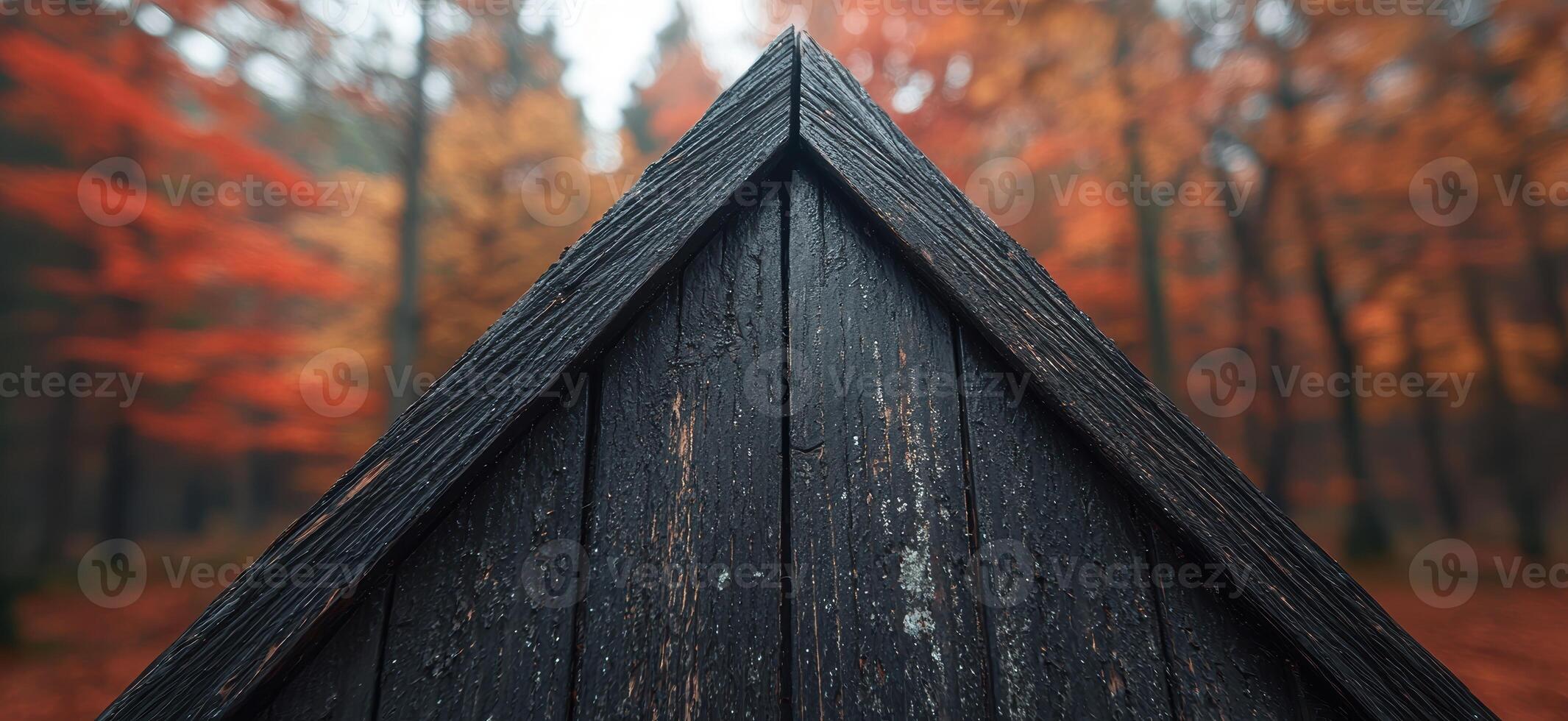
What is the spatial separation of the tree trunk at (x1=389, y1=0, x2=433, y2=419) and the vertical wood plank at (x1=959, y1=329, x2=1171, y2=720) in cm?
891

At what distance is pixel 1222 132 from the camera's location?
357 inches

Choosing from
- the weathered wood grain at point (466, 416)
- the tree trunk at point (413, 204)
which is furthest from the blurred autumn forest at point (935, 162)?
the weathered wood grain at point (466, 416)

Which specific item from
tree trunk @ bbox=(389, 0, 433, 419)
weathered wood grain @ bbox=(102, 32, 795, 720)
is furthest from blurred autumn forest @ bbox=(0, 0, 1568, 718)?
weathered wood grain @ bbox=(102, 32, 795, 720)

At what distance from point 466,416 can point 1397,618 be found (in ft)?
42.7

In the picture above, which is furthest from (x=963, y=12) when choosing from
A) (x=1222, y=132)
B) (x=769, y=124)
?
(x=769, y=124)

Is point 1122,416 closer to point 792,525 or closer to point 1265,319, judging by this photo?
point 792,525

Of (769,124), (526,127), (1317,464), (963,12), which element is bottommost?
(769,124)

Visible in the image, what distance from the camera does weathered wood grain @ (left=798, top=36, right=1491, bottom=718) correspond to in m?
0.68

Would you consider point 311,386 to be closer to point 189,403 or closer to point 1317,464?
point 189,403

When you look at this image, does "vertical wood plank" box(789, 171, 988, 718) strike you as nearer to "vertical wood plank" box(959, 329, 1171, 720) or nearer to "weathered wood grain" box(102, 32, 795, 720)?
"vertical wood plank" box(959, 329, 1171, 720)

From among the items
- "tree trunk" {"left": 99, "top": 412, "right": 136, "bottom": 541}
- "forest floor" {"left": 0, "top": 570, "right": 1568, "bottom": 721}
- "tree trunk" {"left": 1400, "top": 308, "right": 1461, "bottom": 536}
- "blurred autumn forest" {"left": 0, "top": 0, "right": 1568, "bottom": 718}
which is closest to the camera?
"forest floor" {"left": 0, "top": 570, "right": 1568, "bottom": 721}

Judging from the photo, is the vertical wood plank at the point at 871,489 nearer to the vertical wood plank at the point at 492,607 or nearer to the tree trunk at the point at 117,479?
the vertical wood plank at the point at 492,607

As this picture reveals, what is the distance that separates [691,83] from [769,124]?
19.2m

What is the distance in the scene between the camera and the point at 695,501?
773 millimetres
